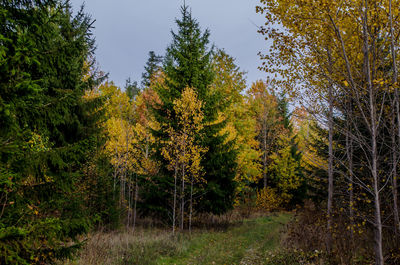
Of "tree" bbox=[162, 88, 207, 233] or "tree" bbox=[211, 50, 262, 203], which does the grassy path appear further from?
"tree" bbox=[211, 50, 262, 203]

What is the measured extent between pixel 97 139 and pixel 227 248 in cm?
699

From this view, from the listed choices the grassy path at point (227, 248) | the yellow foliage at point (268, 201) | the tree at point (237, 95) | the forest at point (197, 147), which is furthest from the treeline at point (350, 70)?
the yellow foliage at point (268, 201)

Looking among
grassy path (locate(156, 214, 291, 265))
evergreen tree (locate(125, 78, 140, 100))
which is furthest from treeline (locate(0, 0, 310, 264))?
evergreen tree (locate(125, 78, 140, 100))

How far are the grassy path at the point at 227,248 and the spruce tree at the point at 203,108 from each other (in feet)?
5.60

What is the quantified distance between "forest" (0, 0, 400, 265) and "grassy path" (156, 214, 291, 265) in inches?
3.2

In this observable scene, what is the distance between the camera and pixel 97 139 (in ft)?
33.3

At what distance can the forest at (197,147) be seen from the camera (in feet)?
13.0

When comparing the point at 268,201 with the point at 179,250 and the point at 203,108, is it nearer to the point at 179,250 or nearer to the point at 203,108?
the point at 203,108

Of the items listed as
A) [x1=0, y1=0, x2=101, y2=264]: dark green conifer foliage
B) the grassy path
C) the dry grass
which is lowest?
the grassy path

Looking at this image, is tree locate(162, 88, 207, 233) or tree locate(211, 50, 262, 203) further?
tree locate(211, 50, 262, 203)

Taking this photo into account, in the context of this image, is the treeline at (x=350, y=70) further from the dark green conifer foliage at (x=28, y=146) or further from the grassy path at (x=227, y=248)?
the dark green conifer foliage at (x=28, y=146)

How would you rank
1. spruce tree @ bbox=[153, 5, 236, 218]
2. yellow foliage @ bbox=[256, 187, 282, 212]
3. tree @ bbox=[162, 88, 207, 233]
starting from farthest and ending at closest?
1. yellow foliage @ bbox=[256, 187, 282, 212]
2. spruce tree @ bbox=[153, 5, 236, 218]
3. tree @ bbox=[162, 88, 207, 233]

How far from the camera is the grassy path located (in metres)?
7.59

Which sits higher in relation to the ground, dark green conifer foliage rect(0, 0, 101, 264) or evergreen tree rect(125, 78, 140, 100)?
evergreen tree rect(125, 78, 140, 100)
